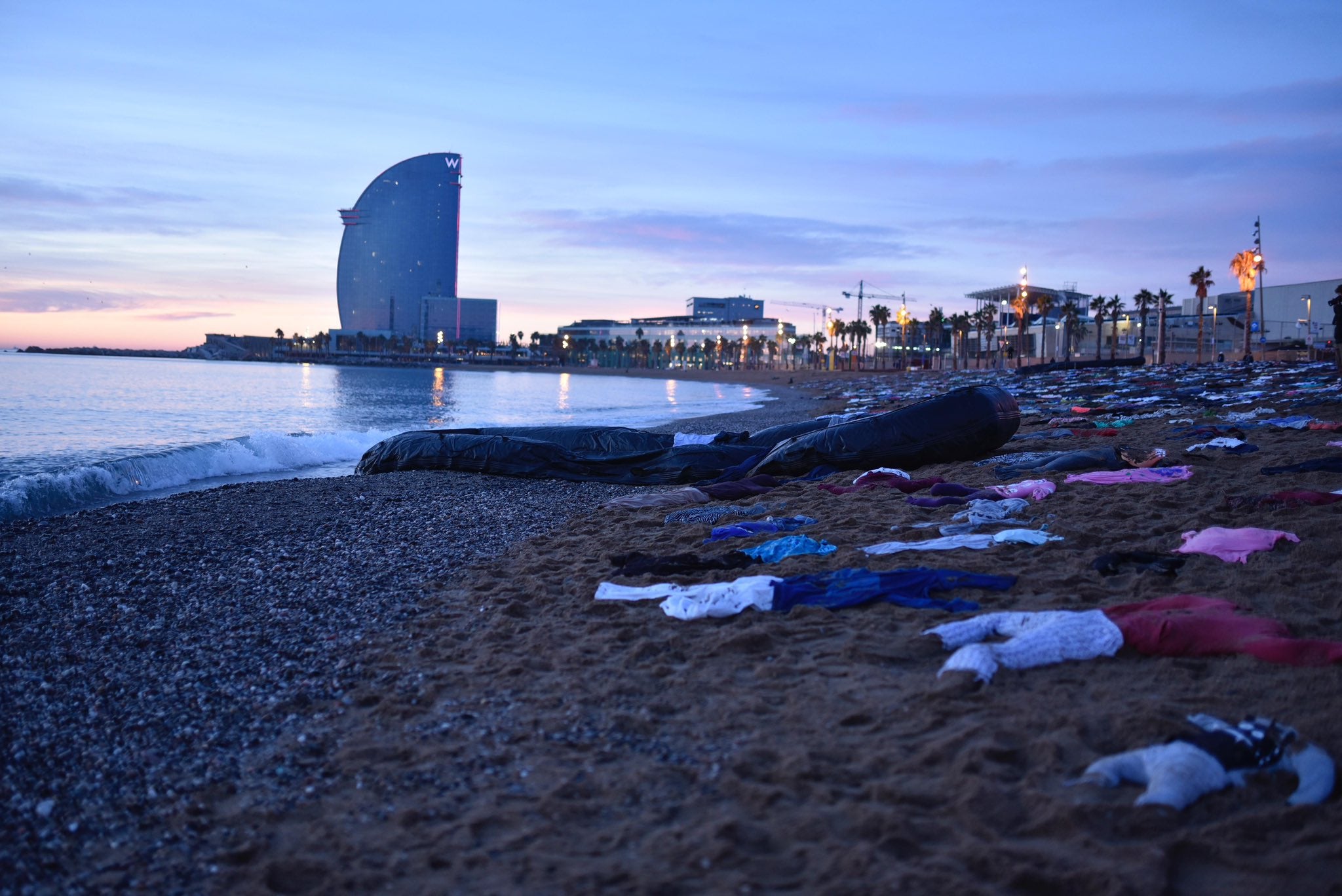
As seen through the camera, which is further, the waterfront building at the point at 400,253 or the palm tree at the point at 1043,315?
the waterfront building at the point at 400,253

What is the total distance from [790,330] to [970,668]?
138594mm

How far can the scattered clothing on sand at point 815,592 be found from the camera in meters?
4.60

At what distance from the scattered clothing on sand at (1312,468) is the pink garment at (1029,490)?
6.50ft

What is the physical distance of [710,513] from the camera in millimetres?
7949

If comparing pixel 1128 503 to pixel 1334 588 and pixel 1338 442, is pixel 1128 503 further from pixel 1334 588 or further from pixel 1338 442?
pixel 1338 442

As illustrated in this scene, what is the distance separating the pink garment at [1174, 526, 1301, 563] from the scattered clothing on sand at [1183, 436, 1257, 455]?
16.0 feet

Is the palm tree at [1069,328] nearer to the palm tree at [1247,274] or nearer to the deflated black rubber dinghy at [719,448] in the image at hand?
the palm tree at [1247,274]

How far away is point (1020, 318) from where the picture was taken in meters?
49.8

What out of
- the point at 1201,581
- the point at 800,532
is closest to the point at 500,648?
the point at 800,532

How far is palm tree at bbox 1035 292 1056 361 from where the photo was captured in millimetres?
59188

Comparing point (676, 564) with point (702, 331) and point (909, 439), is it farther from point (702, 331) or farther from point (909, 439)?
point (702, 331)

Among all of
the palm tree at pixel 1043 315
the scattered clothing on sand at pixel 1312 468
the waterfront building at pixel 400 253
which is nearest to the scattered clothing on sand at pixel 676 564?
the scattered clothing on sand at pixel 1312 468

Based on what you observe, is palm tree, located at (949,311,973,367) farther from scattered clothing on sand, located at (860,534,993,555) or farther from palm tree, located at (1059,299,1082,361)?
scattered clothing on sand, located at (860,534,993,555)

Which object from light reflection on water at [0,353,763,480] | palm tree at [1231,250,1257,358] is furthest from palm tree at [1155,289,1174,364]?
light reflection on water at [0,353,763,480]
